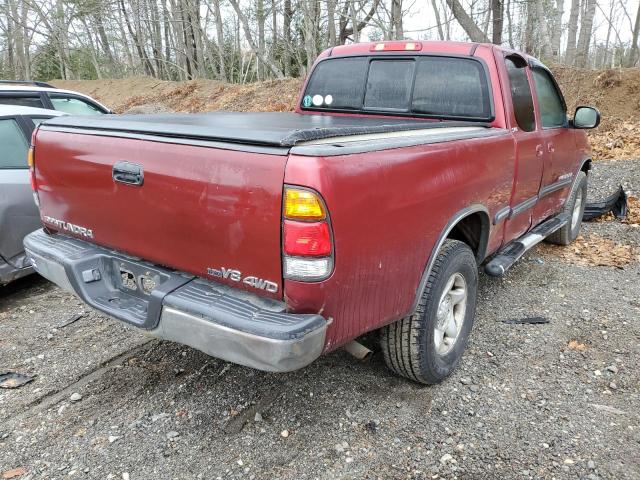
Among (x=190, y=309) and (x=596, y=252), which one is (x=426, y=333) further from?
(x=596, y=252)

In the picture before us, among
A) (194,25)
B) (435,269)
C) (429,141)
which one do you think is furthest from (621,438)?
(194,25)

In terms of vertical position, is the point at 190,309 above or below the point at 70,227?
below

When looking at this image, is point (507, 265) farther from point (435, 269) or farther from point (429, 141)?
point (429, 141)

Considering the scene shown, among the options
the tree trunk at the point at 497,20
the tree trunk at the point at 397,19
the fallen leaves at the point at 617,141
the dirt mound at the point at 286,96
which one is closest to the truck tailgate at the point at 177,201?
the fallen leaves at the point at 617,141

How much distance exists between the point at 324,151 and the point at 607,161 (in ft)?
27.2

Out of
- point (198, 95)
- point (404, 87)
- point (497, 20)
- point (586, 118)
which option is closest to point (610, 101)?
point (497, 20)

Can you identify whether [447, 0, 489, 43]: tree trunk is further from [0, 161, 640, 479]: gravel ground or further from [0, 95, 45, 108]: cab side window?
[0, 161, 640, 479]: gravel ground

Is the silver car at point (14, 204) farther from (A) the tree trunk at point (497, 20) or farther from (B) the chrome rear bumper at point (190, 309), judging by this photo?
(A) the tree trunk at point (497, 20)

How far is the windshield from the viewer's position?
3.71 metres

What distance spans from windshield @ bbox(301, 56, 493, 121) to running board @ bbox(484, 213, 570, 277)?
40.5 inches

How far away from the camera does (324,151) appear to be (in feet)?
6.61

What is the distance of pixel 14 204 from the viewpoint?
14.0ft

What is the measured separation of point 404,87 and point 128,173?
2358 millimetres

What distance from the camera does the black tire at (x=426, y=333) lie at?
278 cm
